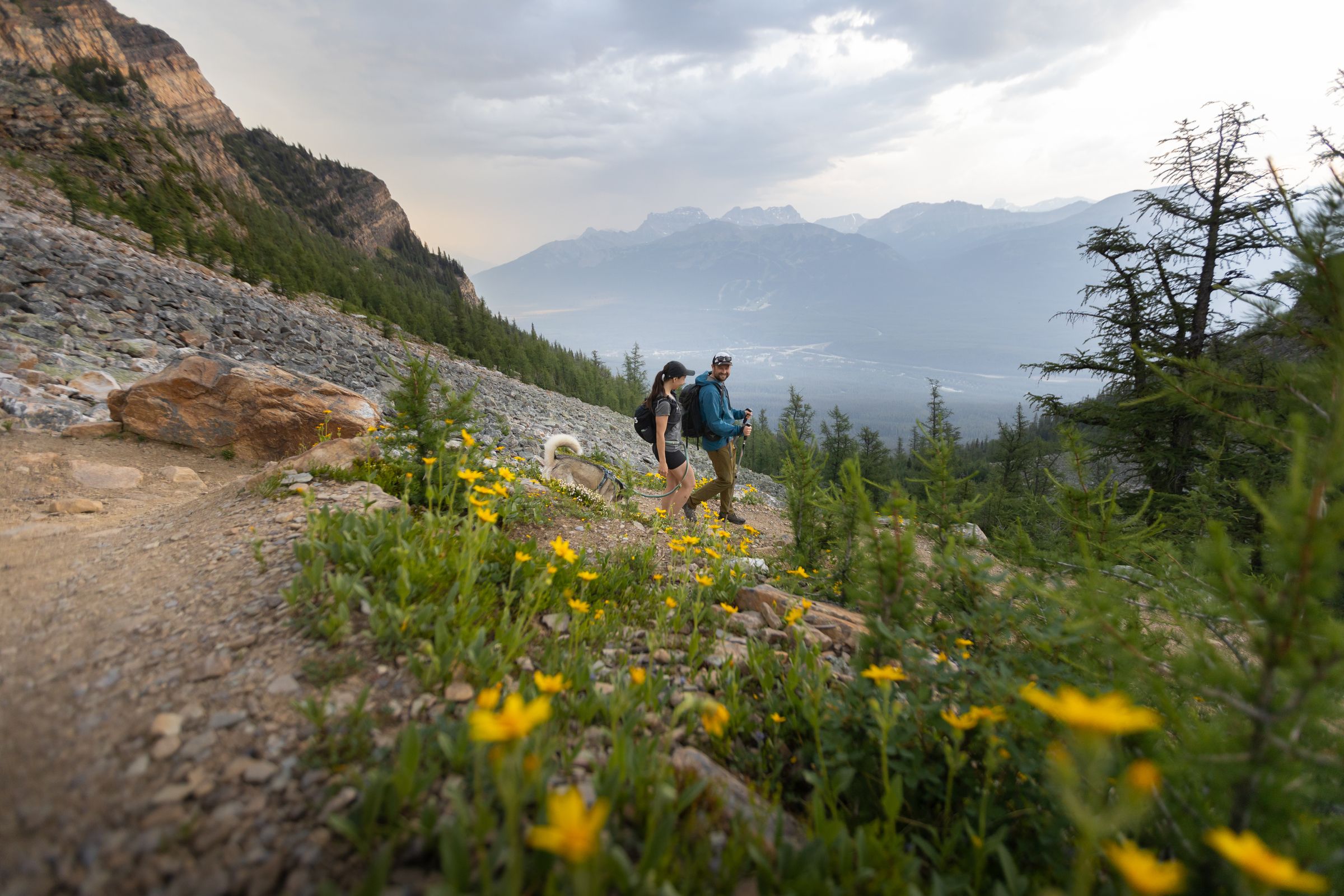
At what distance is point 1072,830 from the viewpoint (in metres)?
1.79

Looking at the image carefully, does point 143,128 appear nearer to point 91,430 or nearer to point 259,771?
point 91,430

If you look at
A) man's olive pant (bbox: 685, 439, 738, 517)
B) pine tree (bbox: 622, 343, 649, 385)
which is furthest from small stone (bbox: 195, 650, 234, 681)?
pine tree (bbox: 622, 343, 649, 385)

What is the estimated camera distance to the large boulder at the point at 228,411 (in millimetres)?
7695

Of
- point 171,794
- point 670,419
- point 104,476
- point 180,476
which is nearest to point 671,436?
point 670,419

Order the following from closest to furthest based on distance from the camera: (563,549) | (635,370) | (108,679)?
(108,679) < (563,549) < (635,370)

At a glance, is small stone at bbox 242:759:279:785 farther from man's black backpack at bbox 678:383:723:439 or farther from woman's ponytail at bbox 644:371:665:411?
man's black backpack at bbox 678:383:723:439

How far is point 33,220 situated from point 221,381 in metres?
20.3

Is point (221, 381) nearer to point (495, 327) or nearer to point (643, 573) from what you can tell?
point (643, 573)

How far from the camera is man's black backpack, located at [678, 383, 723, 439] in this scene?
24.3ft

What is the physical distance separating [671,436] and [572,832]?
6.38 metres

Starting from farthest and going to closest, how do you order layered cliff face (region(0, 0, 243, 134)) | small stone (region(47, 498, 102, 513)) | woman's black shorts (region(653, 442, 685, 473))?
layered cliff face (region(0, 0, 243, 134)) → woman's black shorts (region(653, 442, 685, 473)) → small stone (region(47, 498, 102, 513))

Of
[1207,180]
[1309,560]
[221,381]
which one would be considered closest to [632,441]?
[221,381]

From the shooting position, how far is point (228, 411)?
8.04 meters

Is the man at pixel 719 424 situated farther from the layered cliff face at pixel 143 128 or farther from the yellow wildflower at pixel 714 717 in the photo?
the layered cliff face at pixel 143 128
